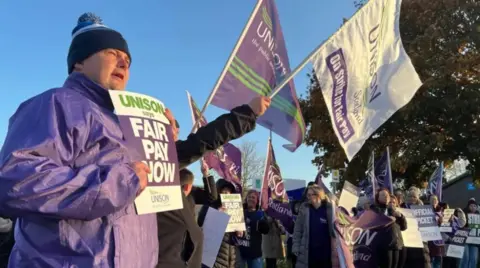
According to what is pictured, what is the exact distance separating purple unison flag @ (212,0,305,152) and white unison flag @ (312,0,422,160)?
391 millimetres

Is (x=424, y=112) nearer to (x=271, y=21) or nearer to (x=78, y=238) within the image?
(x=271, y=21)

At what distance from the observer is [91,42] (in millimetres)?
2150

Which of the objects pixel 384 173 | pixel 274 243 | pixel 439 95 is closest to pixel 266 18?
pixel 274 243

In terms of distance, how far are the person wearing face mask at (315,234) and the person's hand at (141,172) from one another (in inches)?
231

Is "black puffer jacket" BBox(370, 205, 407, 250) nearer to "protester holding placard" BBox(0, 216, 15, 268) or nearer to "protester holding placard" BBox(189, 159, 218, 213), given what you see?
"protester holding placard" BBox(189, 159, 218, 213)

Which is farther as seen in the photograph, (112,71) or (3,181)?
(112,71)

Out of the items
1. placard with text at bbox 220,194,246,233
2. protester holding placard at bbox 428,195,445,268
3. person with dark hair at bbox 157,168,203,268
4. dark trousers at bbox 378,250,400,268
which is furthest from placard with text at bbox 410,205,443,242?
person with dark hair at bbox 157,168,203,268

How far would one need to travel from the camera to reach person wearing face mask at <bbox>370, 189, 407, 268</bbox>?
338 inches

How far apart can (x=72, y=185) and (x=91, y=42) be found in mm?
754

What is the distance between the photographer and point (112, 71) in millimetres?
2154

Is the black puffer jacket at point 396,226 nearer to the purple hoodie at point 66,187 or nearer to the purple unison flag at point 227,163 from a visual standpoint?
the purple unison flag at point 227,163

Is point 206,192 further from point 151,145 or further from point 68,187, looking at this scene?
point 68,187

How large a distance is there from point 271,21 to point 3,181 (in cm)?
389

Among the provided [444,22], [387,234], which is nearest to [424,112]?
[444,22]
